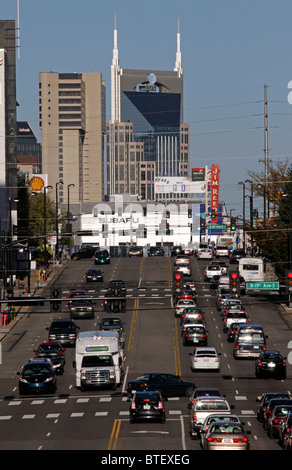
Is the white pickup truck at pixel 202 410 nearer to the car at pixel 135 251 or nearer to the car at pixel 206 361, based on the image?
the car at pixel 206 361

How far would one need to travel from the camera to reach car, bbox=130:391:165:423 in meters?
34.7

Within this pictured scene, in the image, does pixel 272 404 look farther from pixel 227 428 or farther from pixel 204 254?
pixel 204 254

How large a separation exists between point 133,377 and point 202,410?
18.1 meters

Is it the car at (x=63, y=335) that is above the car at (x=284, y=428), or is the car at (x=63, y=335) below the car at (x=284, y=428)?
below

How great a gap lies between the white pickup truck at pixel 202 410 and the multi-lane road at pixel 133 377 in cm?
48

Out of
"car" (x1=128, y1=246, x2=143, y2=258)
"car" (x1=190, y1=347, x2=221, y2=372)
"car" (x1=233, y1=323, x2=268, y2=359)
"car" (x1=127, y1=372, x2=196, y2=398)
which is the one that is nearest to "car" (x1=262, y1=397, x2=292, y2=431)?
"car" (x1=127, y1=372, x2=196, y2=398)

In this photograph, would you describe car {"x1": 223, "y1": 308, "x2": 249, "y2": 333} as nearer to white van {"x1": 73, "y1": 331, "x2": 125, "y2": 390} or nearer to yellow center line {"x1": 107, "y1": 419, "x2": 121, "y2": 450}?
white van {"x1": 73, "y1": 331, "x2": 125, "y2": 390}

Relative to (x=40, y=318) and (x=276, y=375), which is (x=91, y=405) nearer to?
(x=276, y=375)

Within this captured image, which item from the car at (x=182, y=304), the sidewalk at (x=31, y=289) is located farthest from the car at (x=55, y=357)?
the car at (x=182, y=304)

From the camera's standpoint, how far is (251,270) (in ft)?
292

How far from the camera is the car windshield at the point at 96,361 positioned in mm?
45000

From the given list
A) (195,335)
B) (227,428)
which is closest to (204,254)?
(195,335)

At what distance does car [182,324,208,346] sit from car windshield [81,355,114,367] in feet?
55.4

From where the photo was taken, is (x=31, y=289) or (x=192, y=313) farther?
A: (x=31, y=289)
